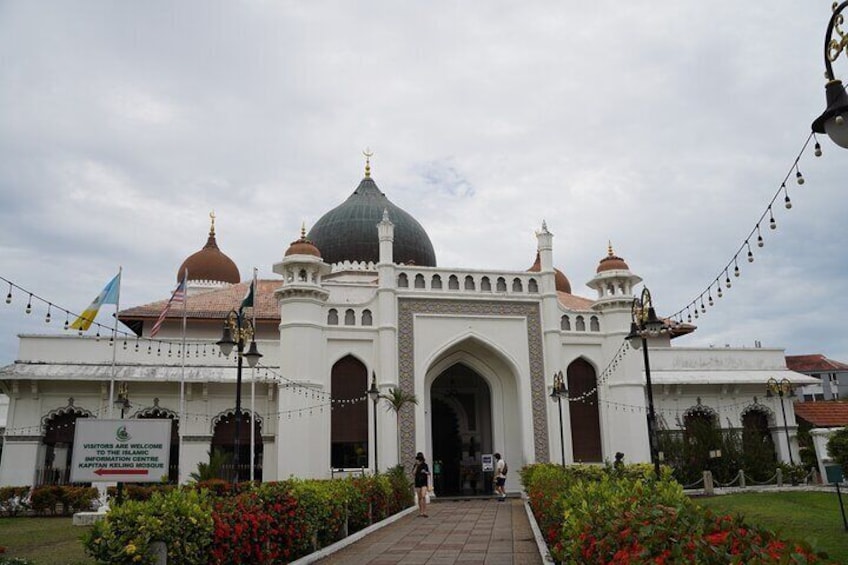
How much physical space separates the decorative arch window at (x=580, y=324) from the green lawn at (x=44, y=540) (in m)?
18.0

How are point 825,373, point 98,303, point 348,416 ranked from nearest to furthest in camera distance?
point 98,303
point 348,416
point 825,373

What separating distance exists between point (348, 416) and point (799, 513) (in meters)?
14.3

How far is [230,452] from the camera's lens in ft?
77.9

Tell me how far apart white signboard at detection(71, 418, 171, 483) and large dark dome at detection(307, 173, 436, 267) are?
21.9 metres

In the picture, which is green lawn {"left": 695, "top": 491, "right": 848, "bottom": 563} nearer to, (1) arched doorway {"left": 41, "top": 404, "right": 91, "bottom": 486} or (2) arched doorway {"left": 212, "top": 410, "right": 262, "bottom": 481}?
(2) arched doorway {"left": 212, "top": 410, "right": 262, "bottom": 481}

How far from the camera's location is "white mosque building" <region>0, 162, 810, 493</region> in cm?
2292

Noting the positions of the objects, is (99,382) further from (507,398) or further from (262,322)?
(507,398)

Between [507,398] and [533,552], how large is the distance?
1622cm

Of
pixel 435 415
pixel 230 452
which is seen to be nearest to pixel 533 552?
pixel 230 452

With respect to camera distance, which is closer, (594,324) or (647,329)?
(647,329)

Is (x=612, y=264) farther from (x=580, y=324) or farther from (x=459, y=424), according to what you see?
(x=459, y=424)

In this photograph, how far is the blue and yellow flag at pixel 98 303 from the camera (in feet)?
60.8

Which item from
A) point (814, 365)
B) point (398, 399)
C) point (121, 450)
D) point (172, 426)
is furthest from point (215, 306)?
point (814, 365)

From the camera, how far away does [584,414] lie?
85.7 feet
